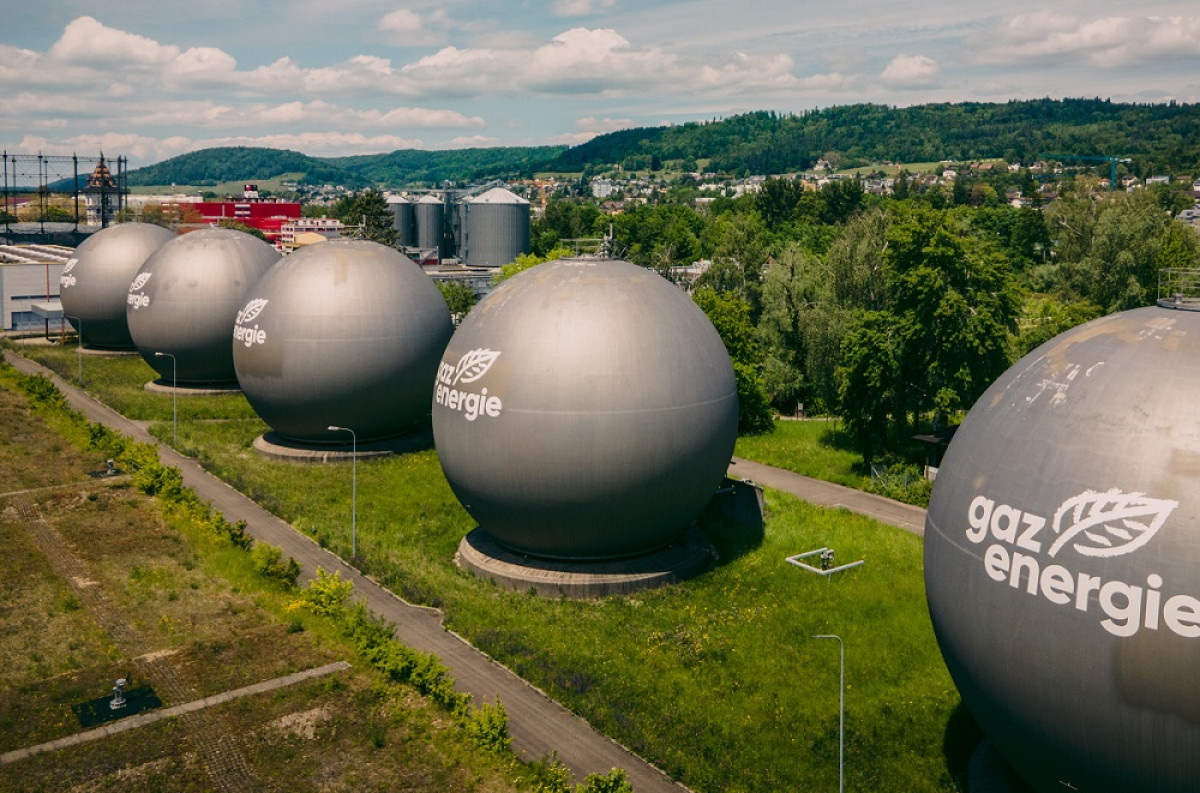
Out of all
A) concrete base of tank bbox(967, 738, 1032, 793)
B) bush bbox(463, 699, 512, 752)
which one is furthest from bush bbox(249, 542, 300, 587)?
concrete base of tank bbox(967, 738, 1032, 793)

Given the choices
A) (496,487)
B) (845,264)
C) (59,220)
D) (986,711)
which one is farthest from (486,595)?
(59,220)

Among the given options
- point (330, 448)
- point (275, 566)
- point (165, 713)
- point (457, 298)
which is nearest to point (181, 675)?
point (165, 713)

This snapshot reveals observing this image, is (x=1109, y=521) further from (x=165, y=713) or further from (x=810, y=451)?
(x=810, y=451)

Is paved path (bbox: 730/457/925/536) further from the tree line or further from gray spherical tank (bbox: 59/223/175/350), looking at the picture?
gray spherical tank (bbox: 59/223/175/350)

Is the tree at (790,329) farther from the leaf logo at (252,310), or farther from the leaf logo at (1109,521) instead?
the leaf logo at (1109,521)

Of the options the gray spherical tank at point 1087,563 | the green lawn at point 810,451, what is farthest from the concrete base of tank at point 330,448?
the gray spherical tank at point 1087,563

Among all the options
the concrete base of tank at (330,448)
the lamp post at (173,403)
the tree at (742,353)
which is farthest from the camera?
the tree at (742,353)
